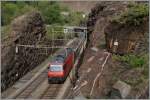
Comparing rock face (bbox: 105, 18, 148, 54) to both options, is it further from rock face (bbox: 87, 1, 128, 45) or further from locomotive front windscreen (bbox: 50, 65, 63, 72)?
locomotive front windscreen (bbox: 50, 65, 63, 72)

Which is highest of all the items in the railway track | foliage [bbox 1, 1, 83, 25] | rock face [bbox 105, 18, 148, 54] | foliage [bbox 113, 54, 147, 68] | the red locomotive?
foliage [bbox 1, 1, 83, 25]

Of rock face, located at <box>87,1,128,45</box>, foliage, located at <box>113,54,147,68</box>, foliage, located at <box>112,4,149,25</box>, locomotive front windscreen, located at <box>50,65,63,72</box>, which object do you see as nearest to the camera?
foliage, located at <box>113,54,147,68</box>

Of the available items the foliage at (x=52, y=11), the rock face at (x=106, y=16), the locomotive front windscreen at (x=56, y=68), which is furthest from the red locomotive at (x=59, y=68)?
the foliage at (x=52, y=11)

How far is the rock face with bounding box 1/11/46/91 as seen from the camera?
38.7 meters

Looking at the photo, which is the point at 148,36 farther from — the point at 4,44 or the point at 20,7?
the point at 20,7

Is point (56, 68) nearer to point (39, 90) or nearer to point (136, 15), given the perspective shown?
point (39, 90)

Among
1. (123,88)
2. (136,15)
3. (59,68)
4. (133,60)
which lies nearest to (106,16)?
(59,68)

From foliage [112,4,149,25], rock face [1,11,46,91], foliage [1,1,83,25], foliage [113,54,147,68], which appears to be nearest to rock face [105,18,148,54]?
foliage [112,4,149,25]

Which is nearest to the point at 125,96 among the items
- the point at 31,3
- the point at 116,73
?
the point at 116,73

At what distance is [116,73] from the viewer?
20.4 metres

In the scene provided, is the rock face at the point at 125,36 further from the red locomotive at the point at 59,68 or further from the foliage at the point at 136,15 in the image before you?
the red locomotive at the point at 59,68

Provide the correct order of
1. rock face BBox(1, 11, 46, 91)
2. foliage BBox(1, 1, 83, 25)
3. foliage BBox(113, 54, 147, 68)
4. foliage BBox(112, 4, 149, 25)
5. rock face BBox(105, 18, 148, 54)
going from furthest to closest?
foliage BBox(1, 1, 83, 25) → rock face BBox(1, 11, 46, 91) → rock face BBox(105, 18, 148, 54) → foliage BBox(112, 4, 149, 25) → foliage BBox(113, 54, 147, 68)

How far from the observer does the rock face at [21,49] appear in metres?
38.7

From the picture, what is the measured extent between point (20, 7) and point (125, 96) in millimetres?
44647
